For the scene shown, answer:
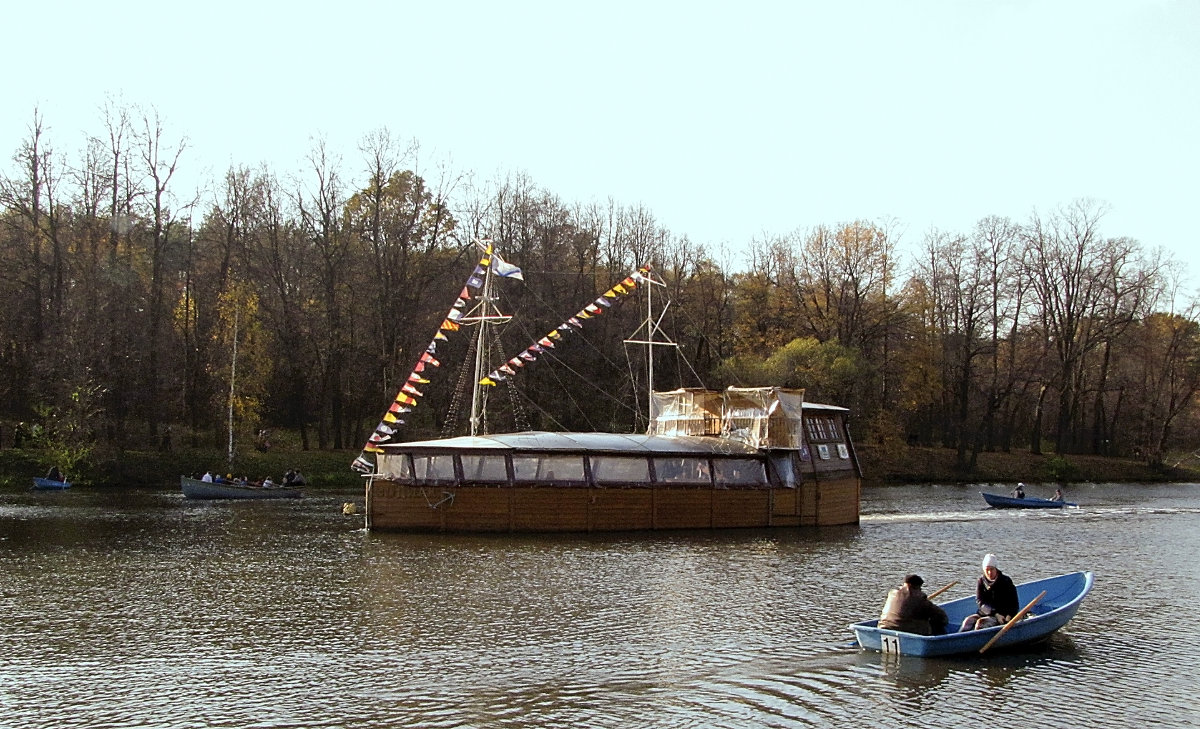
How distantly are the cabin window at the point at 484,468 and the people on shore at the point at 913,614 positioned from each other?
61.9 ft

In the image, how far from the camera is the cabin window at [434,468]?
35.5 meters

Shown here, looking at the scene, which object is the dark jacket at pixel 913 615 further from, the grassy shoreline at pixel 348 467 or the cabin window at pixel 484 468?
the grassy shoreline at pixel 348 467

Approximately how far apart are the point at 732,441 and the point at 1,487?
120ft

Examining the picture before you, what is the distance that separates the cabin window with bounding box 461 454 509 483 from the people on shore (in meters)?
18.9

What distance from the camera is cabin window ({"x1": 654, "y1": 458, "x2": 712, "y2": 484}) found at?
123 feet

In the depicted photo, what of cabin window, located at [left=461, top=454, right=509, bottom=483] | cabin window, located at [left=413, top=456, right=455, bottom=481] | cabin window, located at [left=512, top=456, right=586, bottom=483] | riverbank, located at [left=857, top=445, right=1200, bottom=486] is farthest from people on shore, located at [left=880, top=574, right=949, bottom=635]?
riverbank, located at [left=857, top=445, right=1200, bottom=486]

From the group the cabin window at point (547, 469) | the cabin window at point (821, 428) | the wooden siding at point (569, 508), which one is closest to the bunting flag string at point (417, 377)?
the wooden siding at point (569, 508)

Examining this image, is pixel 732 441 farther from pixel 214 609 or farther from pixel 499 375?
pixel 214 609

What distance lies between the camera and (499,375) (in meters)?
41.0

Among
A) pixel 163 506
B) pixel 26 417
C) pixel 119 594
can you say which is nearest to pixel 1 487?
pixel 26 417

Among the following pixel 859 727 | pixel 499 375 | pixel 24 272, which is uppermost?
pixel 24 272

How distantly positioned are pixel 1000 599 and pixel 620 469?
1903 centimetres

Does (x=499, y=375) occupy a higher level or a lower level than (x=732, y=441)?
higher

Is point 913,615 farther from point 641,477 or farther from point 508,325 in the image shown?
point 508,325
